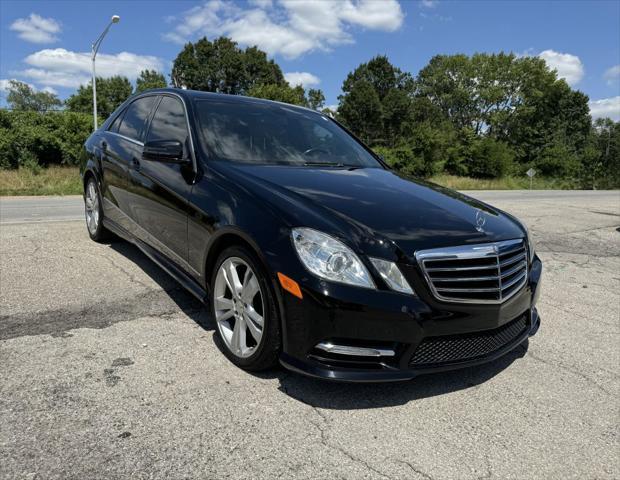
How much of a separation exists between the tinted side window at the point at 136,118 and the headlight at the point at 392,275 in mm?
2931

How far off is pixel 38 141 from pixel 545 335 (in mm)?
22845

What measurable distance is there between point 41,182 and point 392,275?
18580mm

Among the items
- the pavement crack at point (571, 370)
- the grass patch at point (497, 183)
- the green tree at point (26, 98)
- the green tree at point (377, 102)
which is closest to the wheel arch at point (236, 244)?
the pavement crack at point (571, 370)

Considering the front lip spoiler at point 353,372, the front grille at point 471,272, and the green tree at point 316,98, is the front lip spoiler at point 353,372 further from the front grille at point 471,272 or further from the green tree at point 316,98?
the green tree at point 316,98

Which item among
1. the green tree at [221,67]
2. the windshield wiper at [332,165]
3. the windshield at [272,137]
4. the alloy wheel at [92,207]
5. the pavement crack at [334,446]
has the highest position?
the green tree at [221,67]

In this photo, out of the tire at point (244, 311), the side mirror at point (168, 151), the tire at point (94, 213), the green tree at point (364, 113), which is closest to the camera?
the tire at point (244, 311)

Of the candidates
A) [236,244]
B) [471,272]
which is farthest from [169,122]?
[471,272]

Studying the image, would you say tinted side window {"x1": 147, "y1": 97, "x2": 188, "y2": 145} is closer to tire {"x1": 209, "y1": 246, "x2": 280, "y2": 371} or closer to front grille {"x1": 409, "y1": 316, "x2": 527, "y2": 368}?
tire {"x1": 209, "y1": 246, "x2": 280, "y2": 371}

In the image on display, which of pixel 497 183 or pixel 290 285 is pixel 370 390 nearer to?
pixel 290 285

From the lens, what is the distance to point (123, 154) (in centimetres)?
453

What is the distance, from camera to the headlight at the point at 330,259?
2.32 m

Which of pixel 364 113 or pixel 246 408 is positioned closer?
pixel 246 408

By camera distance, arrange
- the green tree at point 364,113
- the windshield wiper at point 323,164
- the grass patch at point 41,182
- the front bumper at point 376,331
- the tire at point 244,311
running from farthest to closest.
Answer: the green tree at point 364,113 < the grass patch at point 41,182 < the windshield wiper at point 323,164 < the tire at point 244,311 < the front bumper at point 376,331

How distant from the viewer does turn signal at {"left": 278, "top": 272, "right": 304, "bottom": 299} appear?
2.34 m
